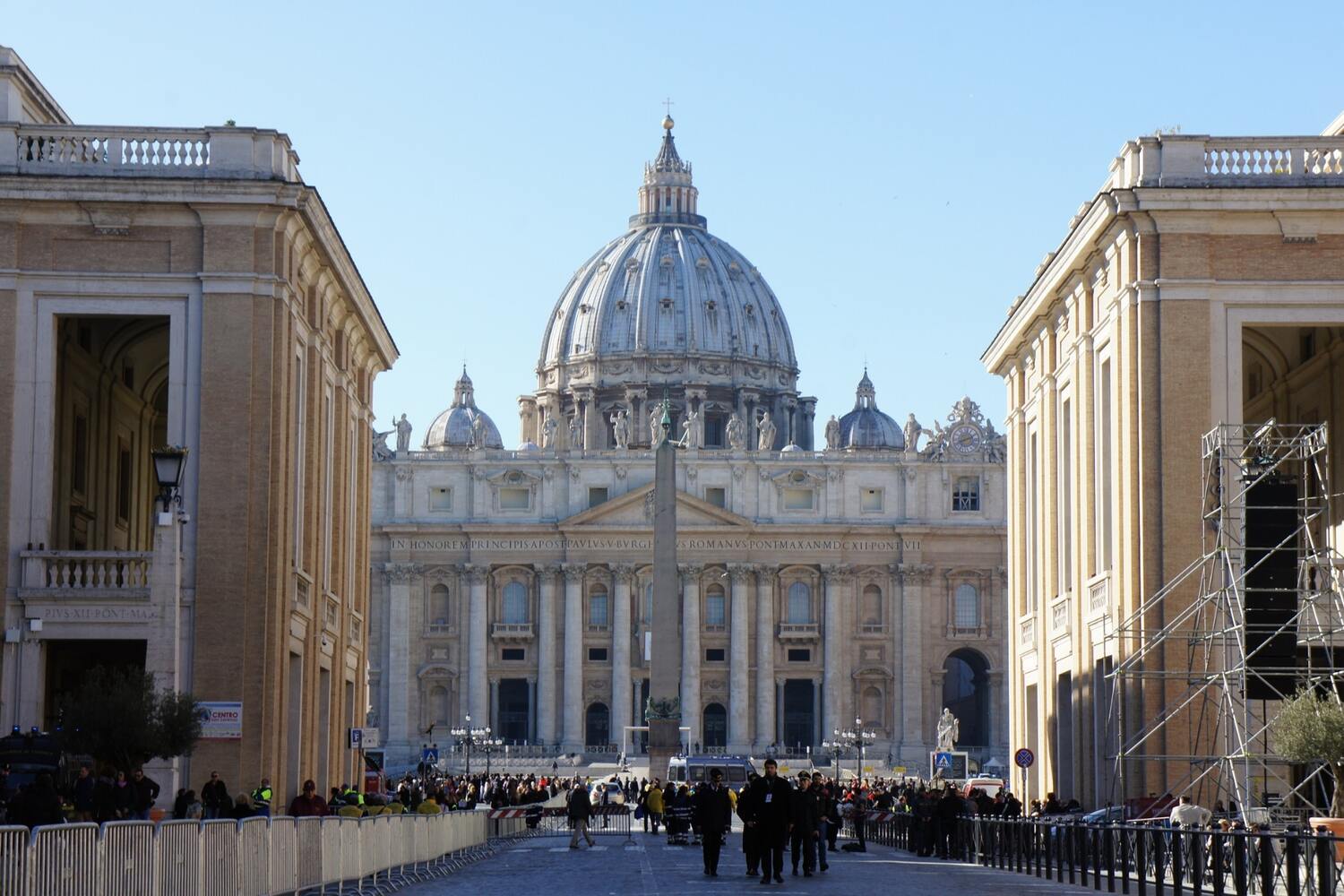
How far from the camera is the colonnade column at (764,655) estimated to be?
126 meters

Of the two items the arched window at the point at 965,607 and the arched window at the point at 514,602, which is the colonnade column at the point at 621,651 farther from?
the arched window at the point at 965,607

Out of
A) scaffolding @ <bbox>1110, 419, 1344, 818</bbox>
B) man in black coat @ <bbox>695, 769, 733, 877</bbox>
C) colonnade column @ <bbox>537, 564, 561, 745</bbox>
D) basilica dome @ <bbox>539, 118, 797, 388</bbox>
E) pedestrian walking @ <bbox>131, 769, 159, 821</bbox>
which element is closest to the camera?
pedestrian walking @ <bbox>131, 769, 159, 821</bbox>

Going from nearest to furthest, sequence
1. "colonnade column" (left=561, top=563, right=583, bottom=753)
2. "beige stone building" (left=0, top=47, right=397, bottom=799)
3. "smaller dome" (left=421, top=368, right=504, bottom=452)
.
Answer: "beige stone building" (left=0, top=47, right=397, bottom=799), "colonnade column" (left=561, top=563, right=583, bottom=753), "smaller dome" (left=421, top=368, right=504, bottom=452)

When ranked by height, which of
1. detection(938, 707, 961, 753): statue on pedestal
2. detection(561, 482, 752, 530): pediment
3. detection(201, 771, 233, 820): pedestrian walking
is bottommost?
detection(201, 771, 233, 820): pedestrian walking

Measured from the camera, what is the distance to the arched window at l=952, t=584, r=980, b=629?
127 m

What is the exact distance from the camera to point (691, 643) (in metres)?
127

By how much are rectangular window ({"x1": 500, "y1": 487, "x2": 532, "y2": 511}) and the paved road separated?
276 feet

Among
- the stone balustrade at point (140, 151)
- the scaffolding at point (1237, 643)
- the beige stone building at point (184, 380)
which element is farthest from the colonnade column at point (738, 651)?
the stone balustrade at point (140, 151)

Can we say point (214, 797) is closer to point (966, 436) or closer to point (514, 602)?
point (514, 602)

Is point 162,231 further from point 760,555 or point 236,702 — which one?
point 760,555

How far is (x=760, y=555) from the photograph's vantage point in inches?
4985

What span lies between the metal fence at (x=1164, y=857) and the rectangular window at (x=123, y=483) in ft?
62.3

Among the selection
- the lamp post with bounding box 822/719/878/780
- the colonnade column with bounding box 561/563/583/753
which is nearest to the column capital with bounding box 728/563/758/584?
the colonnade column with bounding box 561/563/583/753

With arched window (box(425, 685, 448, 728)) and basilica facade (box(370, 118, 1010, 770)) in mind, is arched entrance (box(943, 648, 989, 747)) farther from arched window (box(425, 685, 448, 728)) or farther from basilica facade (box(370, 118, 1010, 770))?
arched window (box(425, 685, 448, 728))
